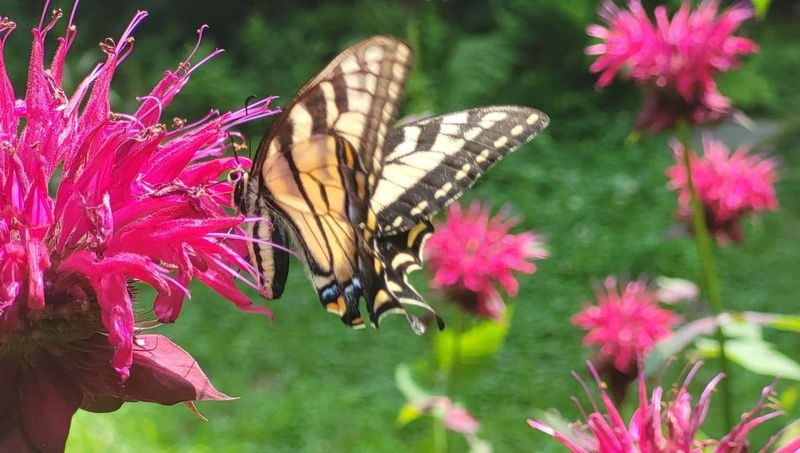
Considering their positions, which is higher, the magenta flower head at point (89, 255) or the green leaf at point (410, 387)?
the magenta flower head at point (89, 255)

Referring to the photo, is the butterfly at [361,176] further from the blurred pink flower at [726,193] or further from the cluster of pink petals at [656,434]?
the blurred pink flower at [726,193]

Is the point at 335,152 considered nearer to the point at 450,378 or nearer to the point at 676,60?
the point at 450,378

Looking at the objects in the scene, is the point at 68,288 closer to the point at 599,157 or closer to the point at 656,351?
the point at 656,351

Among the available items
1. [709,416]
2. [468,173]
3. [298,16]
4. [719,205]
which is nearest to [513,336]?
[709,416]

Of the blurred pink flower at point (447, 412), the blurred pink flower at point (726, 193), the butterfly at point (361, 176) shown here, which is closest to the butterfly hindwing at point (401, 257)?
the butterfly at point (361, 176)

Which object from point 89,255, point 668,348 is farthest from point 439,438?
point 89,255

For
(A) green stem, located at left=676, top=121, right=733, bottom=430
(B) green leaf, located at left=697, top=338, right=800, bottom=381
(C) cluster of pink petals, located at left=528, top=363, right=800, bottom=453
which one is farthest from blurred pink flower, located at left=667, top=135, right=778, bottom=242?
(C) cluster of pink petals, located at left=528, top=363, right=800, bottom=453
